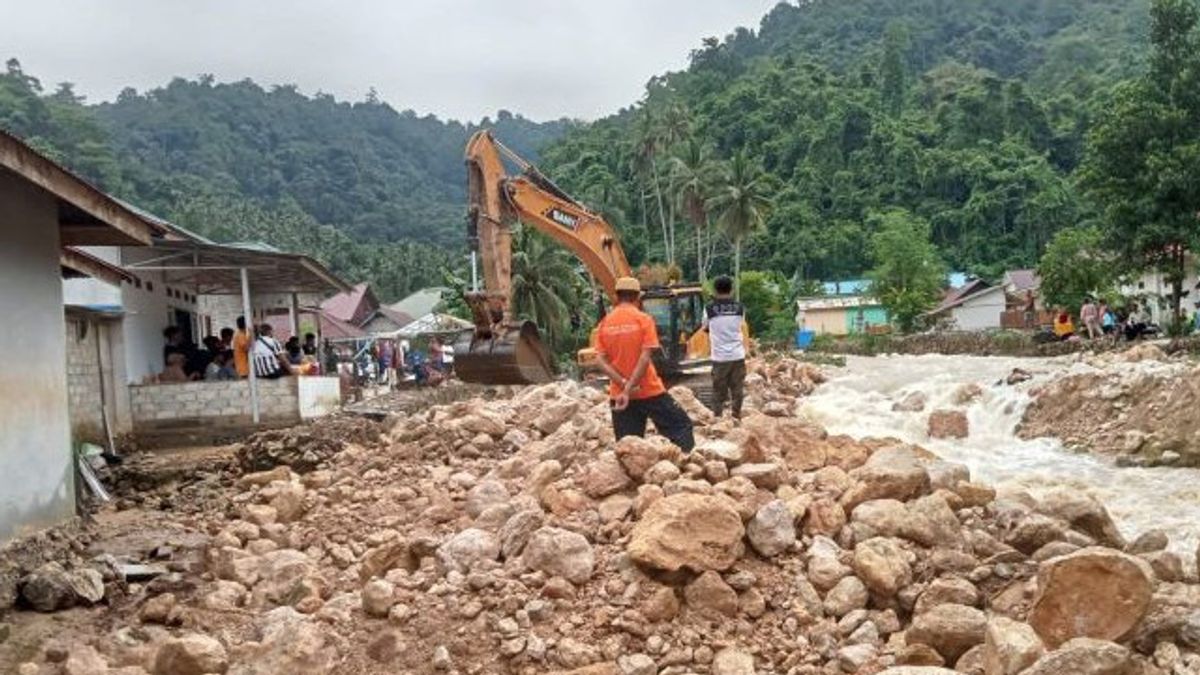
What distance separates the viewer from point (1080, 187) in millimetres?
23344

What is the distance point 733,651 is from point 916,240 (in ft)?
153

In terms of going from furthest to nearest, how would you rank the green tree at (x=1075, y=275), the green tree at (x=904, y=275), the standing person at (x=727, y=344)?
1. the green tree at (x=904, y=275)
2. the green tree at (x=1075, y=275)
3. the standing person at (x=727, y=344)

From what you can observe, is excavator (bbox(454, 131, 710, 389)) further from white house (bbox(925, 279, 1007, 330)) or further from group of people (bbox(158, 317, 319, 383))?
white house (bbox(925, 279, 1007, 330))

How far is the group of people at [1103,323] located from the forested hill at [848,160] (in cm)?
2334

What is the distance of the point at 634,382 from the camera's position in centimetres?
707

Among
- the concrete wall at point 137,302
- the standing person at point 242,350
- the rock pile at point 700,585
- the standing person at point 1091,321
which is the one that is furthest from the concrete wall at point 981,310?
the rock pile at point 700,585

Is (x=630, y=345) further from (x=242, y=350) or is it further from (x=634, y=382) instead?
(x=242, y=350)

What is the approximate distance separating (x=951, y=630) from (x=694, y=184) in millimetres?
48531

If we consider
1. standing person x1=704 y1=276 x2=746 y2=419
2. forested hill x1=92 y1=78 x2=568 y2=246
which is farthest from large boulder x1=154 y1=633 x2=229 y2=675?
forested hill x1=92 y1=78 x2=568 y2=246

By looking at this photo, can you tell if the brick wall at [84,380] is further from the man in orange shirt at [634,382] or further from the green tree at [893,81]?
the green tree at [893,81]

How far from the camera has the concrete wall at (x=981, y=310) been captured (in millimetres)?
46594

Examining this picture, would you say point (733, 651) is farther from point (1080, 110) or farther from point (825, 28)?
point (825, 28)

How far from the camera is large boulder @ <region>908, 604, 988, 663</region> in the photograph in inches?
176

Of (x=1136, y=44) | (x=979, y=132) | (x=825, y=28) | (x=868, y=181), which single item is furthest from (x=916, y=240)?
(x=825, y=28)
